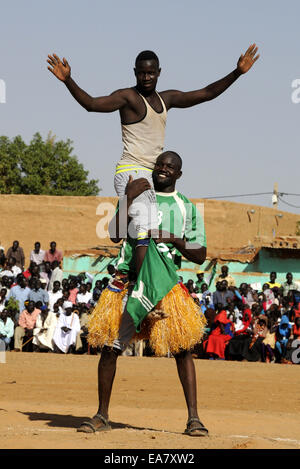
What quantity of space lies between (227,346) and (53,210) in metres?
16.7

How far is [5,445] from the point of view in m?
5.61

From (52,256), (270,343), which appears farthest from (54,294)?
(270,343)

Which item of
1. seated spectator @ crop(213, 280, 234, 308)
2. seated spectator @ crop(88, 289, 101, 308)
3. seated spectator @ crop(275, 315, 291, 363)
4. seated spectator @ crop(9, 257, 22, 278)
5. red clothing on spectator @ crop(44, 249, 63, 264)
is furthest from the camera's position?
red clothing on spectator @ crop(44, 249, 63, 264)

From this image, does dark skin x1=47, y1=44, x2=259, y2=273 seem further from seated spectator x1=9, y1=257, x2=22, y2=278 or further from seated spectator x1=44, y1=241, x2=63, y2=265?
seated spectator x1=44, y1=241, x2=63, y2=265

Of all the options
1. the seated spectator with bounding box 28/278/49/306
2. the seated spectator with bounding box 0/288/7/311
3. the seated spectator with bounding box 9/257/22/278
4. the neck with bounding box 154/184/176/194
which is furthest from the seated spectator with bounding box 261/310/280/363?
the neck with bounding box 154/184/176/194

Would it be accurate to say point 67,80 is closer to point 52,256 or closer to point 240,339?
point 240,339

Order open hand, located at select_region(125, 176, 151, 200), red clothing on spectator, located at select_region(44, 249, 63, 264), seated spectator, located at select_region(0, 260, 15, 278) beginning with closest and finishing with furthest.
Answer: open hand, located at select_region(125, 176, 151, 200), seated spectator, located at select_region(0, 260, 15, 278), red clothing on spectator, located at select_region(44, 249, 63, 264)

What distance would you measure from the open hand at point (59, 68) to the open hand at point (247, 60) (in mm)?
1428

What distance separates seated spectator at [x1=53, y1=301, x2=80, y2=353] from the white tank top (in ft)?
36.8

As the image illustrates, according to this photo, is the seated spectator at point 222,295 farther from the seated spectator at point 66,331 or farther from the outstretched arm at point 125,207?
the outstretched arm at point 125,207

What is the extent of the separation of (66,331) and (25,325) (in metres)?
0.92

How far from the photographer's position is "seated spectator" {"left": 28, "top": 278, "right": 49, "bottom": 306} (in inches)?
727

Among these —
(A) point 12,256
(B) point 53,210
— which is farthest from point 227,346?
(B) point 53,210
